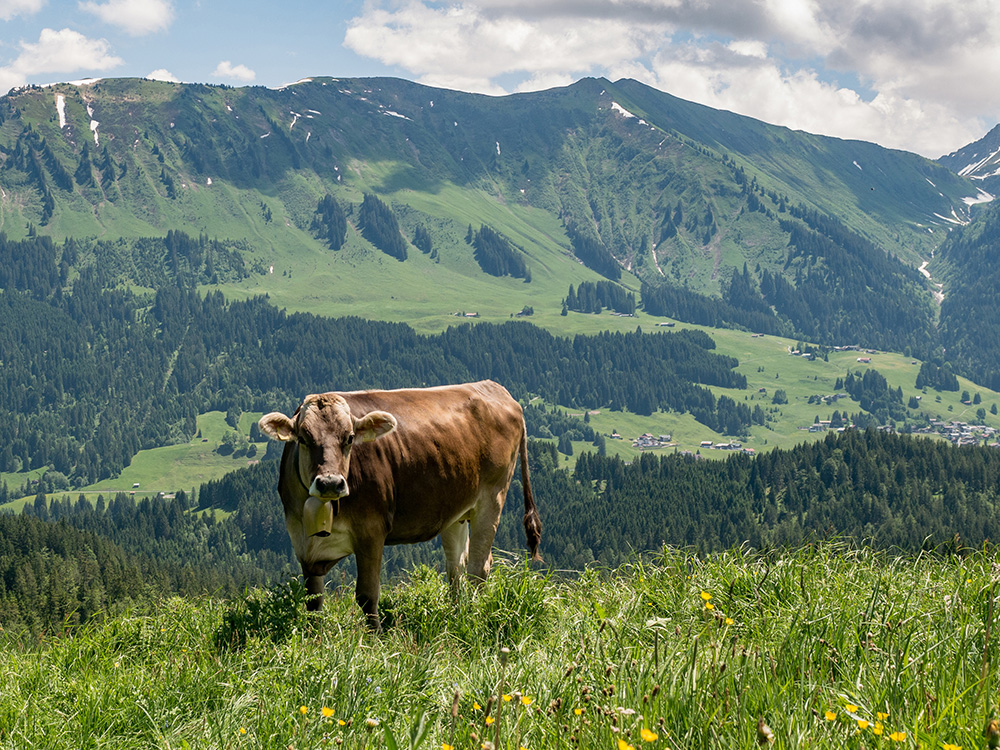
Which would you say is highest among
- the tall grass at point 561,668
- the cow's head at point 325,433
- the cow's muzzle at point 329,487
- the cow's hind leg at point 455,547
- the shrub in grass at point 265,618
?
the cow's head at point 325,433

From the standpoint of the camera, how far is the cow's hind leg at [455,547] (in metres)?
15.2

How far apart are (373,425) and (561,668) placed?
5.24 m

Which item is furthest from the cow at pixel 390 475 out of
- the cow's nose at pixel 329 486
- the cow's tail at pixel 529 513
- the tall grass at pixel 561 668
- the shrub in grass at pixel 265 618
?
the tall grass at pixel 561 668

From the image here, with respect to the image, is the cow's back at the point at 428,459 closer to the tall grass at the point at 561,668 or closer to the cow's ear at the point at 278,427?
the cow's ear at the point at 278,427

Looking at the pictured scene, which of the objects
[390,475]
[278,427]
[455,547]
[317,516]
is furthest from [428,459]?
[278,427]

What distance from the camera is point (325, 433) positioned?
11.9m

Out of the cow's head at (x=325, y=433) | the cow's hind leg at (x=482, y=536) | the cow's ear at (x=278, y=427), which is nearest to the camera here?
the cow's head at (x=325, y=433)

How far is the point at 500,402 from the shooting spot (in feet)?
54.4

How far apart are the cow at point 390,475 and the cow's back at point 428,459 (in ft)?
0.06

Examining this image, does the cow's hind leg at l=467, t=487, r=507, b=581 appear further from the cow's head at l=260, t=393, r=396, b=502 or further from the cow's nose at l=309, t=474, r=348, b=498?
the cow's nose at l=309, t=474, r=348, b=498

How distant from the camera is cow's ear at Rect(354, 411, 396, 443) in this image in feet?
41.0

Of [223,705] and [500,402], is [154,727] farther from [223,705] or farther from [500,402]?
[500,402]

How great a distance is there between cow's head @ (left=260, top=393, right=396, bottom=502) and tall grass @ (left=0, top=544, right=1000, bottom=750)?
1.59 metres

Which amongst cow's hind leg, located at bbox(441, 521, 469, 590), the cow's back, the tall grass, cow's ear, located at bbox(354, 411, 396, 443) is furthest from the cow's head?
cow's hind leg, located at bbox(441, 521, 469, 590)
